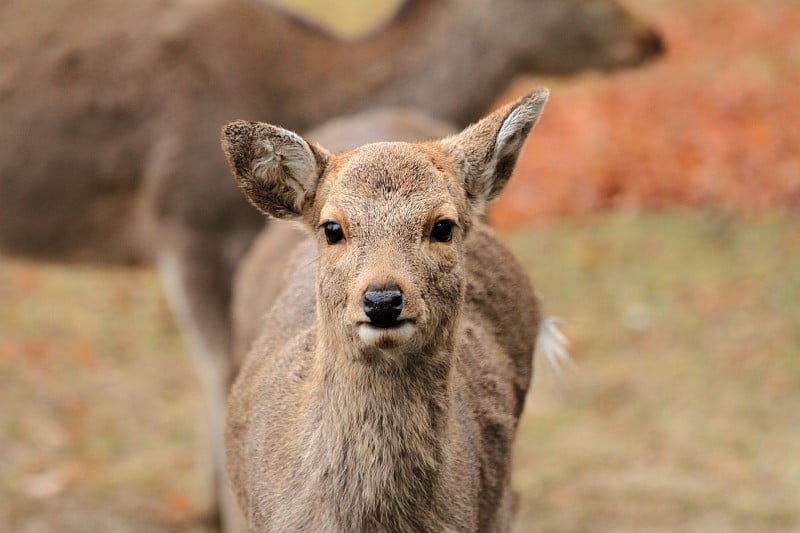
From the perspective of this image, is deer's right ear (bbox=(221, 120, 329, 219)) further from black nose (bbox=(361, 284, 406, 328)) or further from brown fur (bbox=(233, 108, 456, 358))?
brown fur (bbox=(233, 108, 456, 358))

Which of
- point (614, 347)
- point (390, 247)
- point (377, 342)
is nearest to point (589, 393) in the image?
point (614, 347)

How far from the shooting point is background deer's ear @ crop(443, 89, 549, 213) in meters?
5.08

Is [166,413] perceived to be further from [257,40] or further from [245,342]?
[245,342]

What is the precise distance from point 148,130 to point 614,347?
14.3 ft

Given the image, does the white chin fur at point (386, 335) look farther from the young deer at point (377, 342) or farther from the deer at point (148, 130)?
the deer at point (148, 130)

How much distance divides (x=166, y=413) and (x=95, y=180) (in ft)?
7.39

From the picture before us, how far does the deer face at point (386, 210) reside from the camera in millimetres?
4441

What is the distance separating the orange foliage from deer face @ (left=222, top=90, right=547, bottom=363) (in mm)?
8456

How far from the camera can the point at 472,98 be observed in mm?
9664

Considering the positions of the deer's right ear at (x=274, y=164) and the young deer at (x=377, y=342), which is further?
the deer's right ear at (x=274, y=164)

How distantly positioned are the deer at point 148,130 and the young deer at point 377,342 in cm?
325

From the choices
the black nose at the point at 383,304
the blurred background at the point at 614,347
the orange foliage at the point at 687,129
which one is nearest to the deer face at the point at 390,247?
the black nose at the point at 383,304

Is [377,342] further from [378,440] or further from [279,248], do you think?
[279,248]

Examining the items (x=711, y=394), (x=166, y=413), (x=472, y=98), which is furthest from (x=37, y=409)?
(x=711, y=394)
